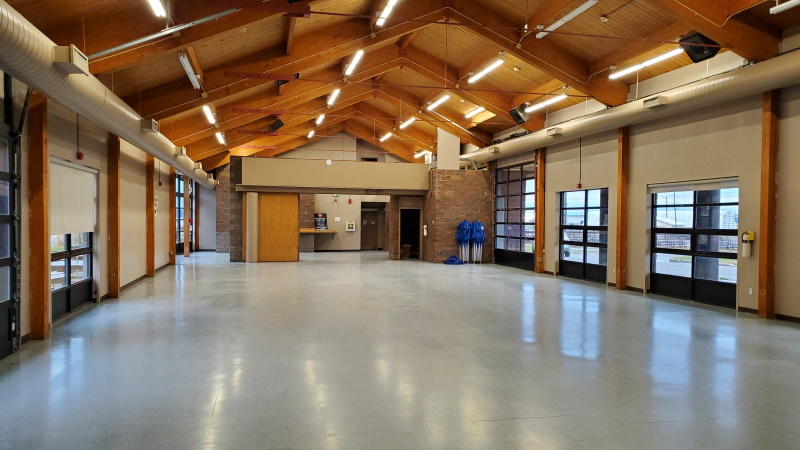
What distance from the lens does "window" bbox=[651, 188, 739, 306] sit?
26.9 ft

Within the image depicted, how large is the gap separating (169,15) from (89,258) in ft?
14.6

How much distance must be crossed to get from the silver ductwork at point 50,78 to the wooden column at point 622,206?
9.48m

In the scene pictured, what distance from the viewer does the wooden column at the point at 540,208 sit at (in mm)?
13336

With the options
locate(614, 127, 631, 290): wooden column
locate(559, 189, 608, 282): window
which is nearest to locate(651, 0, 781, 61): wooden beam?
locate(614, 127, 631, 290): wooden column

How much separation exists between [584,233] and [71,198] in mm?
10762

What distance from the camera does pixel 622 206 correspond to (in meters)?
10.2

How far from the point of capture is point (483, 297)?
8.95 m

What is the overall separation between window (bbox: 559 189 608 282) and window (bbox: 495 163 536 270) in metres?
1.20

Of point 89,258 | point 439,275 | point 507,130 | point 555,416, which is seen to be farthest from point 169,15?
point 507,130

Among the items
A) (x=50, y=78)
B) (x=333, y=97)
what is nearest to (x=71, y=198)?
(x=50, y=78)

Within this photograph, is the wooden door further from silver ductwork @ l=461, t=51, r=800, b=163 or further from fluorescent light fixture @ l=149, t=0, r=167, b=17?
fluorescent light fixture @ l=149, t=0, r=167, b=17

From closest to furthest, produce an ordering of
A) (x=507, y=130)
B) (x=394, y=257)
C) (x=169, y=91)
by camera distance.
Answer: (x=169, y=91)
(x=507, y=130)
(x=394, y=257)

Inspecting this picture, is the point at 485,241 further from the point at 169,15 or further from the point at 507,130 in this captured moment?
the point at 169,15

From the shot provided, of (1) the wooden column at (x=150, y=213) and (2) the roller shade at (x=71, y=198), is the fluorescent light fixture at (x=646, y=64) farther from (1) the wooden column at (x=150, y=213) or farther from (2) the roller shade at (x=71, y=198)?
(1) the wooden column at (x=150, y=213)
